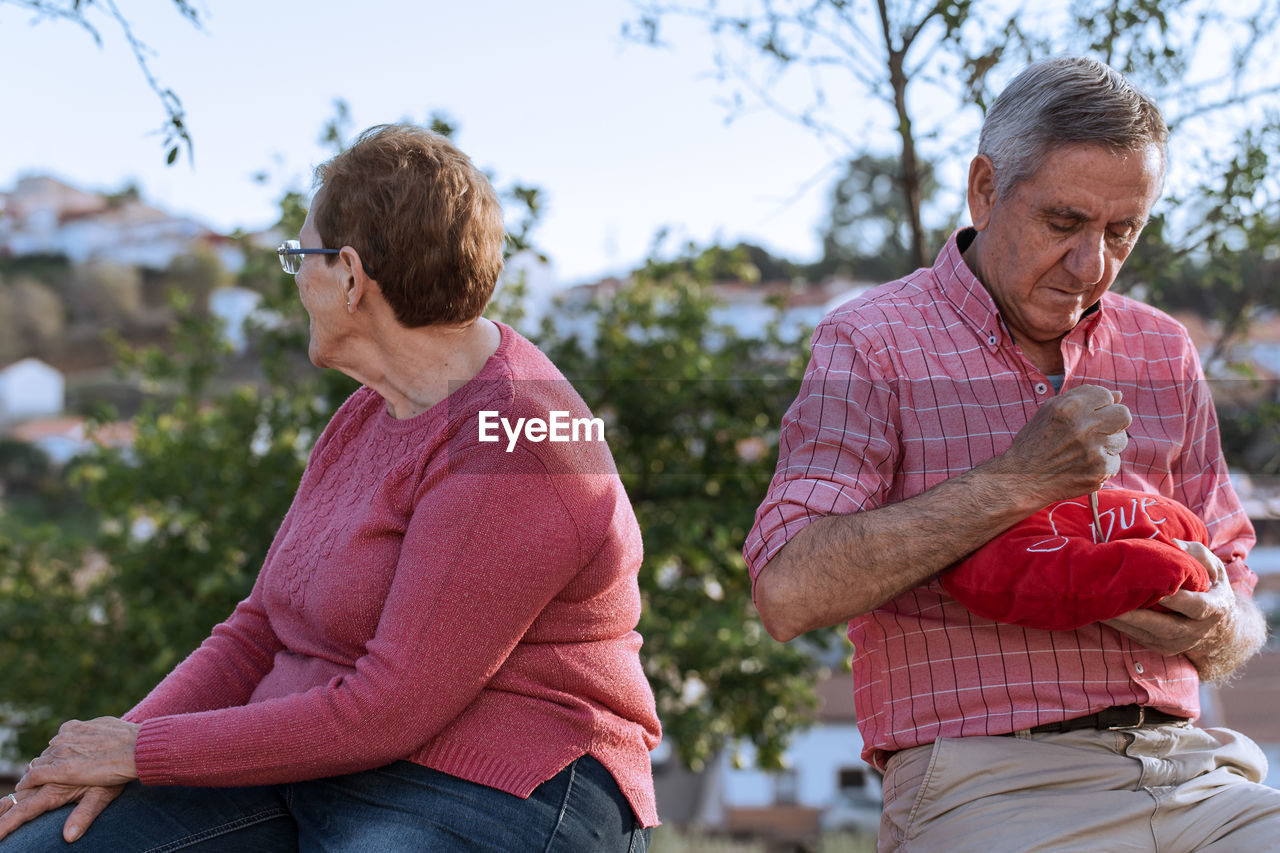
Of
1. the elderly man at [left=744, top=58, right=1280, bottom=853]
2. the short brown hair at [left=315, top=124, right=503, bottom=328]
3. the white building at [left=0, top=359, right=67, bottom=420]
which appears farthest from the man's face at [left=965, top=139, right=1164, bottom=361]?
the white building at [left=0, top=359, right=67, bottom=420]

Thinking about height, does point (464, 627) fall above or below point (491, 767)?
above

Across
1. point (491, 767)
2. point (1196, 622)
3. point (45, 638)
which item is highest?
point (1196, 622)

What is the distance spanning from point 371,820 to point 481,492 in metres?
0.54

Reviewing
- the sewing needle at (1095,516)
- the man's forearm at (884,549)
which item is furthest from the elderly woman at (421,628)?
the sewing needle at (1095,516)

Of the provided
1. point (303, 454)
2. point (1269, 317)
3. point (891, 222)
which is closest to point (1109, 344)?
point (891, 222)

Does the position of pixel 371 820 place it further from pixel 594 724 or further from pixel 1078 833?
pixel 1078 833

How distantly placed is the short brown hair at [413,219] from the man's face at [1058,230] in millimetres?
892

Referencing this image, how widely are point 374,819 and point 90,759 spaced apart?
46cm

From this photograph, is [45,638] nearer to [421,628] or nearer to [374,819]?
[374,819]

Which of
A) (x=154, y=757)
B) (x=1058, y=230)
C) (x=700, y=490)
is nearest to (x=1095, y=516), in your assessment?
(x=1058, y=230)

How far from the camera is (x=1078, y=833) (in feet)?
5.79

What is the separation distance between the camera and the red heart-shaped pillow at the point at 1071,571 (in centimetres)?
165

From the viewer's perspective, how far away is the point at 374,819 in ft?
5.89

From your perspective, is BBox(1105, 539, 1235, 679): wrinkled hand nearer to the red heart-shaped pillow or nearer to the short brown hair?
the red heart-shaped pillow
